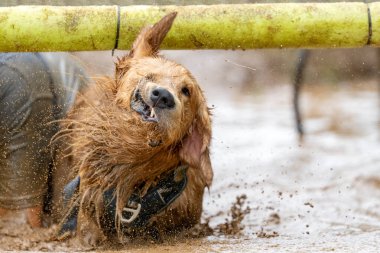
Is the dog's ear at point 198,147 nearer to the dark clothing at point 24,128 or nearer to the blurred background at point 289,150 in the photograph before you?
the blurred background at point 289,150

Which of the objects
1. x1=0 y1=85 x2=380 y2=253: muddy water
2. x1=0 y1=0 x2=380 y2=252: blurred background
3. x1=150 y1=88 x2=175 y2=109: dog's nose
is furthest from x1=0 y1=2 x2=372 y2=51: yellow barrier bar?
x1=0 y1=85 x2=380 y2=253: muddy water

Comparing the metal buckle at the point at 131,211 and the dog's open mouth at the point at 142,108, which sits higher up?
the dog's open mouth at the point at 142,108

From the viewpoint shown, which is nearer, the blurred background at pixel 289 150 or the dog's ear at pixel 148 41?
the dog's ear at pixel 148 41

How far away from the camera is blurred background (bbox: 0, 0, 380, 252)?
16.2ft

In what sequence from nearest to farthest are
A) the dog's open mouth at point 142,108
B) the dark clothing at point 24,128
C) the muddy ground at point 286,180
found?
1. the dog's open mouth at point 142,108
2. the muddy ground at point 286,180
3. the dark clothing at point 24,128

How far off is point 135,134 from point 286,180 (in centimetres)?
222

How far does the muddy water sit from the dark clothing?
20 cm

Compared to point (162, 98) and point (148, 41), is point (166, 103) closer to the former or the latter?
point (162, 98)

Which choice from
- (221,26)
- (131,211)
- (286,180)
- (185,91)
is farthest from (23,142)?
(286,180)

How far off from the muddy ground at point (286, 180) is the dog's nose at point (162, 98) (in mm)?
657

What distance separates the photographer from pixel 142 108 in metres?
4.26

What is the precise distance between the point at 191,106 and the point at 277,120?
357 cm

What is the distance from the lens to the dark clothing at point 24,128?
4941 mm

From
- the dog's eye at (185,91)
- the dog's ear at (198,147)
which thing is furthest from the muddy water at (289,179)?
the dog's eye at (185,91)
